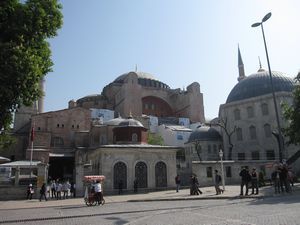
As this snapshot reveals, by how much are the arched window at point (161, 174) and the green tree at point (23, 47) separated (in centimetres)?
1552

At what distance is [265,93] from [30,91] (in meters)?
35.1

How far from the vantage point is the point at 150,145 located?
27422 millimetres

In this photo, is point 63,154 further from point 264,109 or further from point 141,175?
point 264,109

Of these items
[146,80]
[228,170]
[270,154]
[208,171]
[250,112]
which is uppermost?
[146,80]

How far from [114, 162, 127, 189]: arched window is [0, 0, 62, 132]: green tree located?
13007mm

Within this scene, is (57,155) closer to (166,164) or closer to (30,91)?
(166,164)

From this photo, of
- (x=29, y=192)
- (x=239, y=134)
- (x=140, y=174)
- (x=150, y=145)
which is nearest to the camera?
(x=29, y=192)

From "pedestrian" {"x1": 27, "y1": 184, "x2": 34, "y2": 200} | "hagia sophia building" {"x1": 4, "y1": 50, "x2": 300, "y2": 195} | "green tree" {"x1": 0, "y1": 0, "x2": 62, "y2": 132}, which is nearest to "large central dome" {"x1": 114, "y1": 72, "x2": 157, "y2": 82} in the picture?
"hagia sophia building" {"x1": 4, "y1": 50, "x2": 300, "y2": 195}

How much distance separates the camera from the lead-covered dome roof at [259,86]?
40.3 meters

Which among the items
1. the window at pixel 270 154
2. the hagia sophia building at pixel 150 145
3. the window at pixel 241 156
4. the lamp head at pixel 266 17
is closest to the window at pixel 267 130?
the hagia sophia building at pixel 150 145

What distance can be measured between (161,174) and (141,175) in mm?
1870

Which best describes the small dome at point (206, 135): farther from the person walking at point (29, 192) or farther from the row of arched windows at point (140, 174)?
the person walking at point (29, 192)

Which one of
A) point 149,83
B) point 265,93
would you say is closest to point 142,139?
point 265,93

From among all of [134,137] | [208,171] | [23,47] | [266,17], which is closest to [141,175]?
[134,137]
